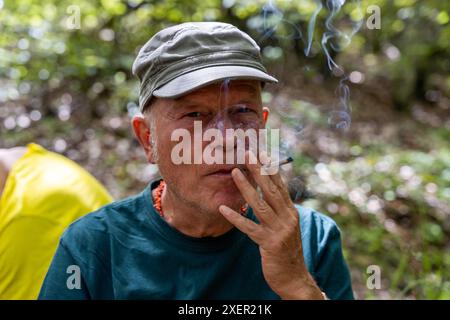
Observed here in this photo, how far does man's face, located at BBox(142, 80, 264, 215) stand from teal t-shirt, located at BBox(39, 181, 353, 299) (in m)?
0.19

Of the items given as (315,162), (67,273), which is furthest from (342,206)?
(67,273)

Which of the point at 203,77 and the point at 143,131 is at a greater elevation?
the point at 203,77

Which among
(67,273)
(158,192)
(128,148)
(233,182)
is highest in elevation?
(233,182)

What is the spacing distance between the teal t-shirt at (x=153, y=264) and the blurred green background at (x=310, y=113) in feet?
6.95

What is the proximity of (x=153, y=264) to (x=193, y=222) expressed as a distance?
210mm

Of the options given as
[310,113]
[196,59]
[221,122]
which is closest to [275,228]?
[221,122]

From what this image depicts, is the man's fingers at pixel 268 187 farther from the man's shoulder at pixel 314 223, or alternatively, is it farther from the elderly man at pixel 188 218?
the man's shoulder at pixel 314 223

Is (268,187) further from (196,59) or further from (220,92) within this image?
(196,59)

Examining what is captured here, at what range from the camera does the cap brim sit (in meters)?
1.65

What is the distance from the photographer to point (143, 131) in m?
1.98

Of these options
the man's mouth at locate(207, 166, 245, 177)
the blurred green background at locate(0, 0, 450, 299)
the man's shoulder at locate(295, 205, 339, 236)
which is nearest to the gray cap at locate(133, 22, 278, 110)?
the man's mouth at locate(207, 166, 245, 177)
